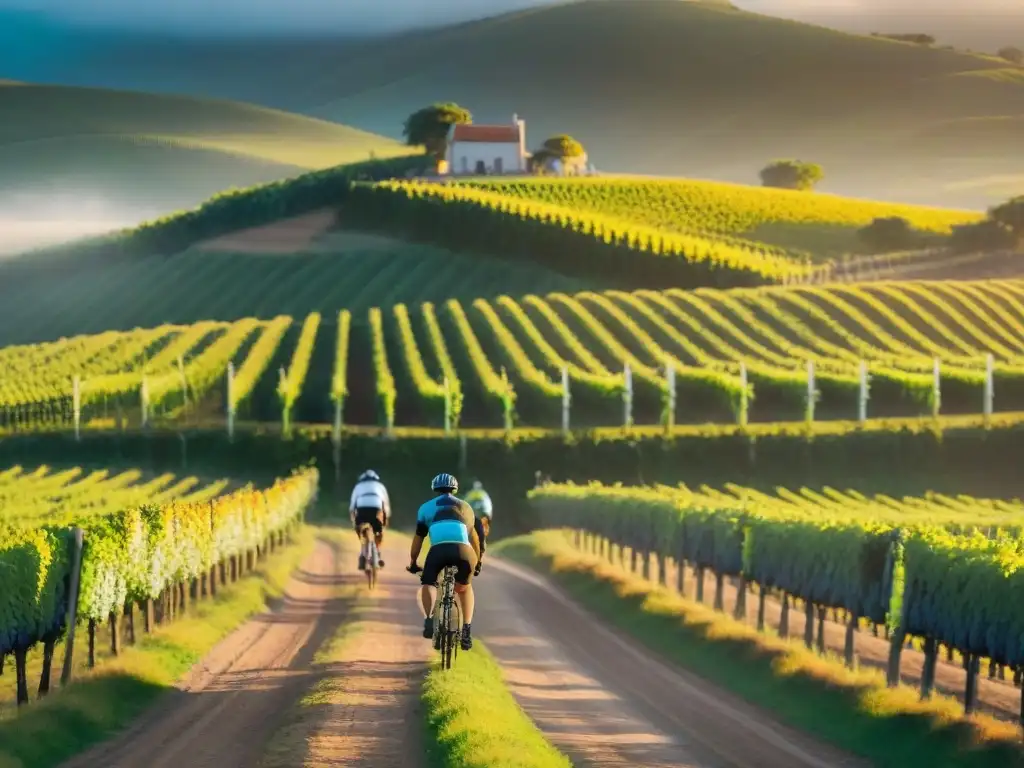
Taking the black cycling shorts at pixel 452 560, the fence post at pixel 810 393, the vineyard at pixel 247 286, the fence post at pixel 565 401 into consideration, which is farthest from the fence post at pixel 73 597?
the vineyard at pixel 247 286

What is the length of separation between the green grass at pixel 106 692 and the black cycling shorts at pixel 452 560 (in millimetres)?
4108

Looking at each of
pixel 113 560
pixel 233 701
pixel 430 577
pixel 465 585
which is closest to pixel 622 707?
pixel 465 585

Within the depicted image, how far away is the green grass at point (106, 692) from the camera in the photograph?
68.6ft

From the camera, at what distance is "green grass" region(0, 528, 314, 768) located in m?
20.9

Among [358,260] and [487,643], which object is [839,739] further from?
[358,260]

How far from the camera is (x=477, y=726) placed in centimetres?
2080

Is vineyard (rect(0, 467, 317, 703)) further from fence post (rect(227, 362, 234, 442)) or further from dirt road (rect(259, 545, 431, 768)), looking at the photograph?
fence post (rect(227, 362, 234, 442))

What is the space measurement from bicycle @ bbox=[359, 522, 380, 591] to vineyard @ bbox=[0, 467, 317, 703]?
290cm

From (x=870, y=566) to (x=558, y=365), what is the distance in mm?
64246

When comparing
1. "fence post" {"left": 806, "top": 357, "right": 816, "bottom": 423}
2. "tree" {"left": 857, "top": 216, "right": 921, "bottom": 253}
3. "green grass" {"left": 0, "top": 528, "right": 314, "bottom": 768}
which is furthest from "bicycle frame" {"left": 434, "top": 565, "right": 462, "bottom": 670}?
"tree" {"left": 857, "top": 216, "right": 921, "bottom": 253}

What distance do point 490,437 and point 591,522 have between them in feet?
82.5

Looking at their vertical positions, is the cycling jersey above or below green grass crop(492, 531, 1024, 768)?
above

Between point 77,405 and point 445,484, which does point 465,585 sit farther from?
point 77,405

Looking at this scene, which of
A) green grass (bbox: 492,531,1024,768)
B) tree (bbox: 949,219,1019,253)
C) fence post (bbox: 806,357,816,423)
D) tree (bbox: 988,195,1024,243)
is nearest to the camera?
green grass (bbox: 492,531,1024,768)
